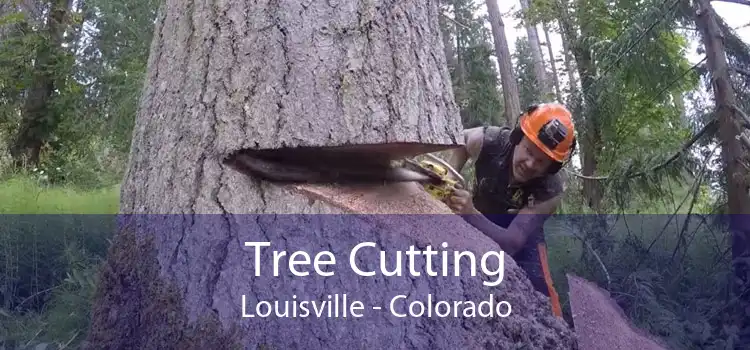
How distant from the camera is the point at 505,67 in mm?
9922

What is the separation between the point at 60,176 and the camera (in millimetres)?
8609

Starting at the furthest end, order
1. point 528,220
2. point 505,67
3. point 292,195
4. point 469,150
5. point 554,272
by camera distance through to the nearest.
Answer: point 505,67 → point 554,272 → point 469,150 → point 528,220 → point 292,195

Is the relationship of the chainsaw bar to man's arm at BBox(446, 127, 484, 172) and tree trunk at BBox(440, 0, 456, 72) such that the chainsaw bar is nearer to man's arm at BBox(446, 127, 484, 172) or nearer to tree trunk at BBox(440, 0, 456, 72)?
man's arm at BBox(446, 127, 484, 172)

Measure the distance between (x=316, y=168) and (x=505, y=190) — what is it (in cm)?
155

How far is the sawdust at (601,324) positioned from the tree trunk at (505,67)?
18.7ft

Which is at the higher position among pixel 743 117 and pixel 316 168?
pixel 743 117

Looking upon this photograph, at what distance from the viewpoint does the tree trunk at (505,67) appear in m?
9.70

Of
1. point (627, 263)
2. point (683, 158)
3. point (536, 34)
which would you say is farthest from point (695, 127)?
point (536, 34)

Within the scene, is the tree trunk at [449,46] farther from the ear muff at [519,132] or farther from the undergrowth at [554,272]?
the ear muff at [519,132]

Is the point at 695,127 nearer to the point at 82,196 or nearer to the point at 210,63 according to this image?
the point at 210,63

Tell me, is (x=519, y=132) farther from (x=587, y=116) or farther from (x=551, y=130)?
(x=587, y=116)

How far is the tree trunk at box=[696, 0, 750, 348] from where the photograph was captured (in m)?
3.51

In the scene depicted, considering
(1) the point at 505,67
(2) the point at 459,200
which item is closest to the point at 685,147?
(2) the point at 459,200

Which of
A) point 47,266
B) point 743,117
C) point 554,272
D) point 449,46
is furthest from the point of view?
point 449,46
